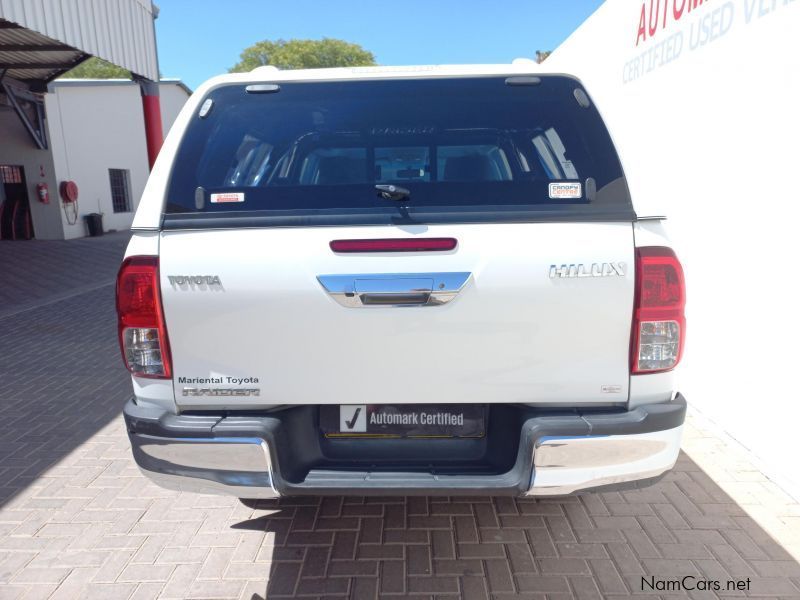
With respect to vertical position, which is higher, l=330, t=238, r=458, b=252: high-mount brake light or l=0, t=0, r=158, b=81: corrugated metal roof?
l=0, t=0, r=158, b=81: corrugated metal roof

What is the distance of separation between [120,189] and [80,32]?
38.4ft

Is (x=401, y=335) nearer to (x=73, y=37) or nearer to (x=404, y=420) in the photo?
(x=404, y=420)

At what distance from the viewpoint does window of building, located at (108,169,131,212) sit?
20.4 metres

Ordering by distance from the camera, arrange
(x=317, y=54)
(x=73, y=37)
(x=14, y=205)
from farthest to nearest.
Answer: (x=317, y=54) < (x=14, y=205) < (x=73, y=37)

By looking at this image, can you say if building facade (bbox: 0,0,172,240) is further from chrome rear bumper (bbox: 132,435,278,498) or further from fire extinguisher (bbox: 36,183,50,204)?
chrome rear bumper (bbox: 132,435,278,498)

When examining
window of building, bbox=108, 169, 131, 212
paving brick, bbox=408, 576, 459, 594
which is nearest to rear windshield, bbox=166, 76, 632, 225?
paving brick, bbox=408, 576, 459, 594

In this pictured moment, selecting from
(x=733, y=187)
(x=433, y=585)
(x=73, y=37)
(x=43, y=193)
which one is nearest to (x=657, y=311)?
(x=433, y=585)

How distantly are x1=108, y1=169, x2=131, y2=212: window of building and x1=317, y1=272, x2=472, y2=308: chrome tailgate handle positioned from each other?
20542 millimetres

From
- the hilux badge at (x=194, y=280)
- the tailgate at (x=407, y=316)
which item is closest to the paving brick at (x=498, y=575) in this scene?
the tailgate at (x=407, y=316)

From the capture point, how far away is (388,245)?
205cm

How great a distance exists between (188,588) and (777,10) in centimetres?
399

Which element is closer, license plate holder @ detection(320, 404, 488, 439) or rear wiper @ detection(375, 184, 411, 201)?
rear wiper @ detection(375, 184, 411, 201)

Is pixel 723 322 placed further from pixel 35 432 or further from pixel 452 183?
pixel 35 432

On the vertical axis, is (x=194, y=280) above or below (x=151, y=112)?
below
